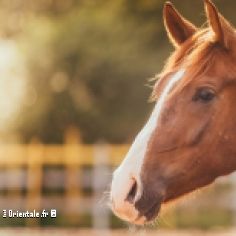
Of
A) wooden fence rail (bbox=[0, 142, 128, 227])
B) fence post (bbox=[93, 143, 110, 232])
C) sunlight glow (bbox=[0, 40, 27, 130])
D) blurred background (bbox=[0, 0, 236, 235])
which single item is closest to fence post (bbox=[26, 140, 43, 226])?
wooden fence rail (bbox=[0, 142, 128, 227])

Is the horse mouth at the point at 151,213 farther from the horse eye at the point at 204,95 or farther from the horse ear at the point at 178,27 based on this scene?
the horse ear at the point at 178,27

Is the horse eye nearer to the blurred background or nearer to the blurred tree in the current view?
the blurred background

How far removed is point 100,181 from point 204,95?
652 centimetres

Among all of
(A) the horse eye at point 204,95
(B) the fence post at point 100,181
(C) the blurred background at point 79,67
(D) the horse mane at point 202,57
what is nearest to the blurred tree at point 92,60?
(C) the blurred background at point 79,67

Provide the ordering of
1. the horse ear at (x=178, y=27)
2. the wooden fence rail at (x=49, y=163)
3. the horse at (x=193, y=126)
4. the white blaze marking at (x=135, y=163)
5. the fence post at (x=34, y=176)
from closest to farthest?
the white blaze marking at (x=135, y=163), the horse at (x=193, y=126), the horse ear at (x=178, y=27), the wooden fence rail at (x=49, y=163), the fence post at (x=34, y=176)

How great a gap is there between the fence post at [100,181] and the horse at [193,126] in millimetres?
6089

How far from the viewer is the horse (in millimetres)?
2746

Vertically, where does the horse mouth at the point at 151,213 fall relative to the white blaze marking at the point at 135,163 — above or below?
below

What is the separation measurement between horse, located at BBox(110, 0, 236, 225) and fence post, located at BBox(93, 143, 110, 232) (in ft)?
20.0

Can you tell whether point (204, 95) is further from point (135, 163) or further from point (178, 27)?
point (178, 27)

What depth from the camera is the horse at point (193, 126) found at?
275 centimetres

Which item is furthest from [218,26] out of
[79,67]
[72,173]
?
[79,67]

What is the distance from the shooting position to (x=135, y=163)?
2688 mm

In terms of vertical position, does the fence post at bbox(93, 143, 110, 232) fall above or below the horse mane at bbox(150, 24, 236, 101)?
above
